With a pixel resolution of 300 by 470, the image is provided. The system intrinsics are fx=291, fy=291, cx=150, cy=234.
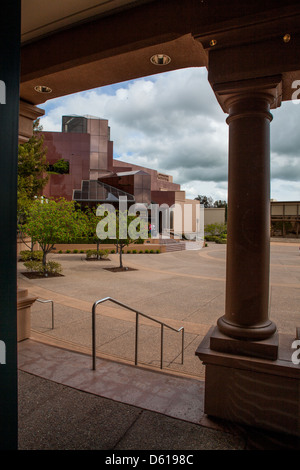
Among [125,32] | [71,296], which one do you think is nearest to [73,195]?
[71,296]

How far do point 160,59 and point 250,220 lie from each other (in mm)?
2339

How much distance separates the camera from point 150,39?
319cm

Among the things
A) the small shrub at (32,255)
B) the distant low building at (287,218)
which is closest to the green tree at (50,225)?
the small shrub at (32,255)

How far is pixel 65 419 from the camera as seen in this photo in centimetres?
279

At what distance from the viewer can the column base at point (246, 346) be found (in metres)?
2.70

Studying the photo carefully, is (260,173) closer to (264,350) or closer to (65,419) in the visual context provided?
(264,350)

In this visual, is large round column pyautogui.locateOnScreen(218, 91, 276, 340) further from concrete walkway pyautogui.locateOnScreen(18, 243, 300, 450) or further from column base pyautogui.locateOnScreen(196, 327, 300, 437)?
concrete walkway pyautogui.locateOnScreen(18, 243, 300, 450)

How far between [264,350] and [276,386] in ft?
1.04

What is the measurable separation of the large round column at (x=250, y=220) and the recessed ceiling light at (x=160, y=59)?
1169mm

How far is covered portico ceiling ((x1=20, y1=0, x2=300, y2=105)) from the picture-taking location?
2723 millimetres

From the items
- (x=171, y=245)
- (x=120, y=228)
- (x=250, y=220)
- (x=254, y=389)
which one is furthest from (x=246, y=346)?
(x=171, y=245)

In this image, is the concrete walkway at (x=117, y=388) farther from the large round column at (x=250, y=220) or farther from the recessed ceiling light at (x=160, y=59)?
the recessed ceiling light at (x=160, y=59)

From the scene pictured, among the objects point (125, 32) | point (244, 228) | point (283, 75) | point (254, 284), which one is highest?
point (125, 32)

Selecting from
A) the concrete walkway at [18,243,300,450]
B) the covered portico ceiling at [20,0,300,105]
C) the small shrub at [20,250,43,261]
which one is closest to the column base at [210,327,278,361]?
the concrete walkway at [18,243,300,450]
